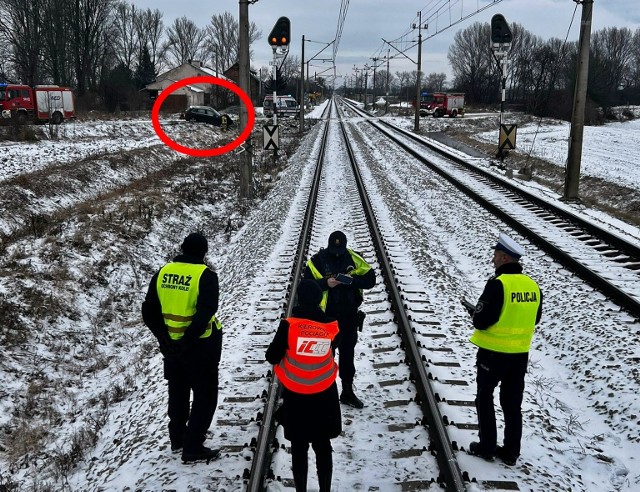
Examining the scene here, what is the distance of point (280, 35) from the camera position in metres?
18.1

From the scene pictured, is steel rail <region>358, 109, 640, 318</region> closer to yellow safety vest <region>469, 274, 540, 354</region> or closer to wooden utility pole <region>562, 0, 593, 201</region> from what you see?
wooden utility pole <region>562, 0, 593, 201</region>

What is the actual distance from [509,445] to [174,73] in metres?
79.1

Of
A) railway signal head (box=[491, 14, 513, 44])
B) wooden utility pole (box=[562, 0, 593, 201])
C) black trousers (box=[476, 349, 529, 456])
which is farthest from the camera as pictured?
railway signal head (box=[491, 14, 513, 44])

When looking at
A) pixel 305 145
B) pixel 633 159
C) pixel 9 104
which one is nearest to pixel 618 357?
pixel 305 145

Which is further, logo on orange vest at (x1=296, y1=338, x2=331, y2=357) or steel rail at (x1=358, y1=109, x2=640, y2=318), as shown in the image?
steel rail at (x1=358, y1=109, x2=640, y2=318)

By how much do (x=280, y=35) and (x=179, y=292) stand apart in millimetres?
15459

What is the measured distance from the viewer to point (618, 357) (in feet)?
21.3

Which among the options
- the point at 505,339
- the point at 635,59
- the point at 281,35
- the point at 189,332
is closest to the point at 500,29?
the point at 281,35

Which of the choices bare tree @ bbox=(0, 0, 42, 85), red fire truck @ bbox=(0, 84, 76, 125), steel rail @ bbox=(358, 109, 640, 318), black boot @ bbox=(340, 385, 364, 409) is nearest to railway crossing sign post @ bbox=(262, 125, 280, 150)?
steel rail @ bbox=(358, 109, 640, 318)

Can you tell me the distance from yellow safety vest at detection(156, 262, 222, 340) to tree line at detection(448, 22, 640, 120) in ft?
195

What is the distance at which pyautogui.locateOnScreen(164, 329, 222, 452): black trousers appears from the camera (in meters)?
4.67

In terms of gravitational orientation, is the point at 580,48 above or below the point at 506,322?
above

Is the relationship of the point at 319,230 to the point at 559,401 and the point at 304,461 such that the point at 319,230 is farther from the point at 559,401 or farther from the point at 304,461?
the point at 304,461

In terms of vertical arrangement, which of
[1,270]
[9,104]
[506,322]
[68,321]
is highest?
[9,104]
